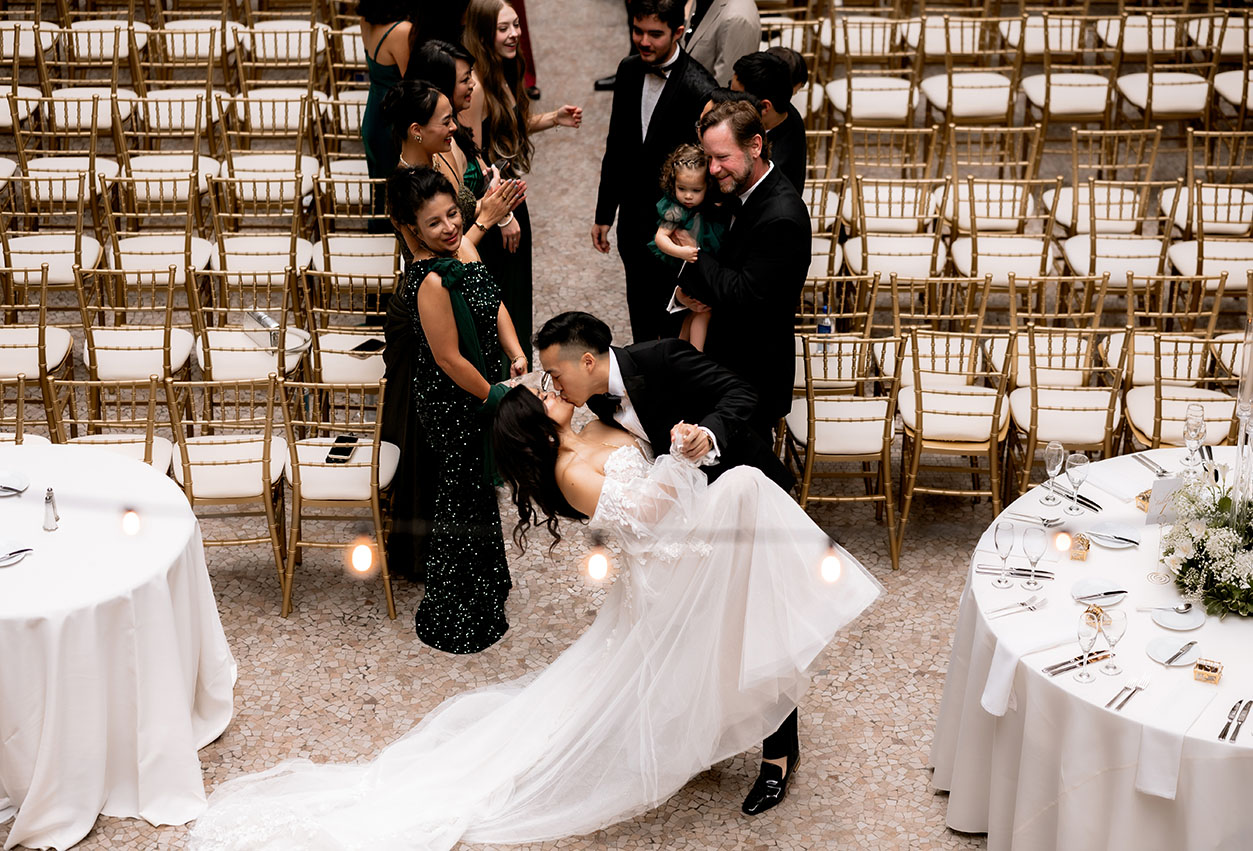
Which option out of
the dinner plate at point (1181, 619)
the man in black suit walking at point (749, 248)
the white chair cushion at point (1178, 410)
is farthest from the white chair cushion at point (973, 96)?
the dinner plate at point (1181, 619)

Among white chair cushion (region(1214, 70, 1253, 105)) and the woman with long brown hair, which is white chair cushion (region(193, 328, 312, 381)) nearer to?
the woman with long brown hair

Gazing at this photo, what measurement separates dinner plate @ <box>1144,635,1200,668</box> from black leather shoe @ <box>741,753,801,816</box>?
1218mm

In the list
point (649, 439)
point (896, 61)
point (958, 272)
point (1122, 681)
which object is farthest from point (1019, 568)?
point (896, 61)

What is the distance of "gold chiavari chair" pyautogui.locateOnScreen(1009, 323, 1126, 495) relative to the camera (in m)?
5.77

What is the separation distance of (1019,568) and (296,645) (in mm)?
2611

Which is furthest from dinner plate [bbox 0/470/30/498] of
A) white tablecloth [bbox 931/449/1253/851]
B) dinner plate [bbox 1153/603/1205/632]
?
dinner plate [bbox 1153/603/1205/632]

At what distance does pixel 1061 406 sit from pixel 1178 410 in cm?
46

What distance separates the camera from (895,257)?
6.98 metres

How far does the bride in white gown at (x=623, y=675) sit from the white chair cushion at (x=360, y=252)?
261cm

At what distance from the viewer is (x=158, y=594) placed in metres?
4.45

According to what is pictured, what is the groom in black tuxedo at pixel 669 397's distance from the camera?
4262 millimetres

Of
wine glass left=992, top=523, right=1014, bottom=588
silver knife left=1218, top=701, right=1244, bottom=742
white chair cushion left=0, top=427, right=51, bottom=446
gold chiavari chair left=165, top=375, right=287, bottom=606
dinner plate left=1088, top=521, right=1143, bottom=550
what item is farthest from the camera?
white chair cushion left=0, top=427, right=51, bottom=446

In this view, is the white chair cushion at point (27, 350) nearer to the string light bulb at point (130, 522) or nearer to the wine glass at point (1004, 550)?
the string light bulb at point (130, 522)

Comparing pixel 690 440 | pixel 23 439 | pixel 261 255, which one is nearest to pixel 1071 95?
pixel 261 255
